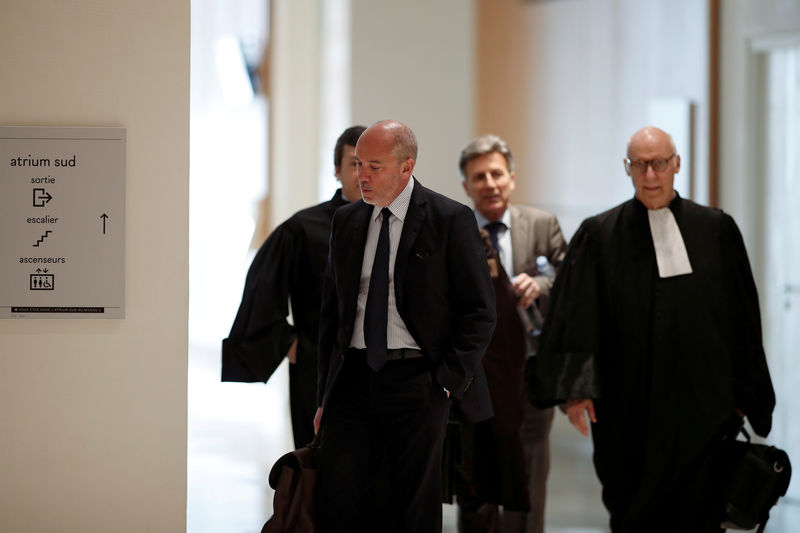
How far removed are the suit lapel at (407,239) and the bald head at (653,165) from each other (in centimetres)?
106

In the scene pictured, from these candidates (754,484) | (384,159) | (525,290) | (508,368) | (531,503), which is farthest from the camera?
(531,503)

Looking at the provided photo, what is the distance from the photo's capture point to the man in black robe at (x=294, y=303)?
4.09 metres

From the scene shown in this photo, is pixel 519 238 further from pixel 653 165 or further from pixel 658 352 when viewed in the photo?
pixel 658 352

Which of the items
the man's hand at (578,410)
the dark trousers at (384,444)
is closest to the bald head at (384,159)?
the dark trousers at (384,444)

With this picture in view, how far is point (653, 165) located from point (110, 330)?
7.41 ft

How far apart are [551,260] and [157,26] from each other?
2100 mm

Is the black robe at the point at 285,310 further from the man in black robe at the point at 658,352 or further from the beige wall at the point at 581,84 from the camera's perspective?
the beige wall at the point at 581,84

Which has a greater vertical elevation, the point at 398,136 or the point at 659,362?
the point at 398,136

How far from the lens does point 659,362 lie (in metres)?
3.95

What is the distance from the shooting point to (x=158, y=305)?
386cm

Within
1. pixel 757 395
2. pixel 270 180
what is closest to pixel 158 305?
pixel 757 395

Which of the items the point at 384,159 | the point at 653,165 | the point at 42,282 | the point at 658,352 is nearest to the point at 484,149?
the point at 653,165

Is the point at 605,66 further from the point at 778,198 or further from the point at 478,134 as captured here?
the point at 778,198

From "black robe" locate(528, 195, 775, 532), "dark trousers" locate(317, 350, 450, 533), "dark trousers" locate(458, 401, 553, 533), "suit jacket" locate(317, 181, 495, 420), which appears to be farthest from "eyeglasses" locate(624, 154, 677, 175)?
"dark trousers" locate(317, 350, 450, 533)
